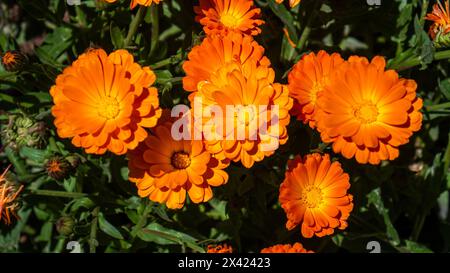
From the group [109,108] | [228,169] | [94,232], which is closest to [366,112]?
[228,169]

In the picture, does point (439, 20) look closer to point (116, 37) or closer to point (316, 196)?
point (316, 196)

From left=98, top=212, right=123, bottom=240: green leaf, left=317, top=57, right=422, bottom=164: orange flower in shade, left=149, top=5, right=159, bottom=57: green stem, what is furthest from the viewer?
left=98, top=212, right=123, bottom=240: green leaf

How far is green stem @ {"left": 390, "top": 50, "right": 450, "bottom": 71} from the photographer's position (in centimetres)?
238

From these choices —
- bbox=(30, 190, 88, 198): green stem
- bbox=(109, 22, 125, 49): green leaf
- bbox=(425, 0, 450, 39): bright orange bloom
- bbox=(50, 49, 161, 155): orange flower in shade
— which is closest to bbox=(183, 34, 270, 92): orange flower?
bbox=(50, 49, 161, 155): orange flower in shade

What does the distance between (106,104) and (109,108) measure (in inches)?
1.0

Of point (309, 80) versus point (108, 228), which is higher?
point (309, 80)

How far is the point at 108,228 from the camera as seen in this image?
8.82 feet

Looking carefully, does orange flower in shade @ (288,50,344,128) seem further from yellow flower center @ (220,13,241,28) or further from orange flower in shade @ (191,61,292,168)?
yellow flower center @ (220,13,241,28)

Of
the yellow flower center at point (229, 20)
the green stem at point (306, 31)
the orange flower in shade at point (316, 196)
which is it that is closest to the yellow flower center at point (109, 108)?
the yellow flower center at point (229, 20)

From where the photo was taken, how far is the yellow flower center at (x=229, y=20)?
7.96ft

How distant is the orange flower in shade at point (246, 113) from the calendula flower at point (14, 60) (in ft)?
2.77

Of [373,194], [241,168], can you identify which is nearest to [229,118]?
[241,168]

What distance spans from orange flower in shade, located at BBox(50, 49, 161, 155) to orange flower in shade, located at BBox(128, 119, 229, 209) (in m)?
0.15
